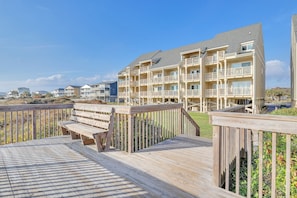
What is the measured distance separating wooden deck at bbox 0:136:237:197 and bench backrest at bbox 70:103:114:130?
2.33ft

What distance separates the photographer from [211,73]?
21188 millimetres

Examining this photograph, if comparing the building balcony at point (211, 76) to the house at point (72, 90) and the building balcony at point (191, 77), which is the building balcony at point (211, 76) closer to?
the building balcony at point (191, 77)

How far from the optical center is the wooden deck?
2.47m

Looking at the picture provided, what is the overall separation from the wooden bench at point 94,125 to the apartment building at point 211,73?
15.1m

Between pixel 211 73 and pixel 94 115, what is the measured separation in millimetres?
19123

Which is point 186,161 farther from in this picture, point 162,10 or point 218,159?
point 162,10

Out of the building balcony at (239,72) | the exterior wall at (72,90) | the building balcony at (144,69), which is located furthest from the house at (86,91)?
the building balcony at (239,72)

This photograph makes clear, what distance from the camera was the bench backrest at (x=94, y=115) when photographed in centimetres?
441

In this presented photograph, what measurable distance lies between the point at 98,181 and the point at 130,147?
141 centimetres

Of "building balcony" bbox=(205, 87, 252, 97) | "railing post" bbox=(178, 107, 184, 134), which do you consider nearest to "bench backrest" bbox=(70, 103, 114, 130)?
"railing post" bbox=(178, 107, 184, 134)

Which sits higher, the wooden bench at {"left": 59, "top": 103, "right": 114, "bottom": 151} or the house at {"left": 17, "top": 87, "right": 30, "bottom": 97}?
the house at {"left": 17, "top": 87, "right": 30, "bottom": 97}

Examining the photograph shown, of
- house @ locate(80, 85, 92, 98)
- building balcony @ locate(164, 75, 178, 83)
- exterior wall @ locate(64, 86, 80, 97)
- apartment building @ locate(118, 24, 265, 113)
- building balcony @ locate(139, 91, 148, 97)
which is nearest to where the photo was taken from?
apartment building @ locate(118, 24, 265, 113)

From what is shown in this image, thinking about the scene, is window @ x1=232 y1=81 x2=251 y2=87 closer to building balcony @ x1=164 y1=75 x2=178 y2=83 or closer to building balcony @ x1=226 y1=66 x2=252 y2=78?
building balcony @ x1=226 y1=66 x2=252 y2=78

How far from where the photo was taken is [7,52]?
62.6 feet
